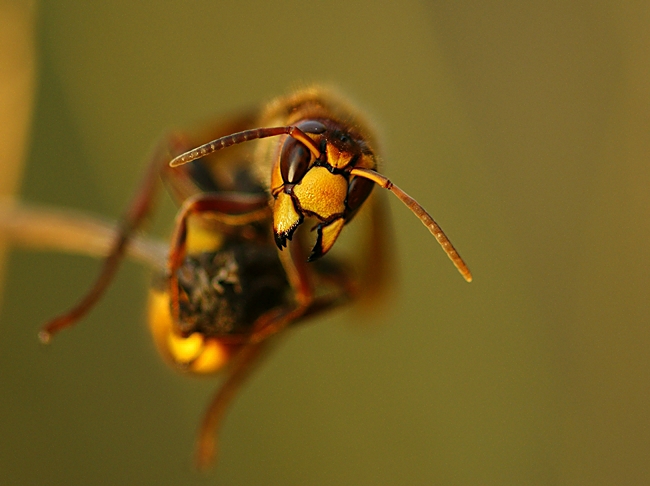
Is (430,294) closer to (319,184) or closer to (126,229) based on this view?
(126,229)

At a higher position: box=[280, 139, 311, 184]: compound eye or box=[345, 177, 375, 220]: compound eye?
box=[280, 139, 311, 184]: compound eye

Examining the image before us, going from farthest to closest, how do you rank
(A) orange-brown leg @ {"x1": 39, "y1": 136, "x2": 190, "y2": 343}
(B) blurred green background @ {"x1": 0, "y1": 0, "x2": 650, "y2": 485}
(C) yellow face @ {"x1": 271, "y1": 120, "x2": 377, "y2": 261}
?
(B) blurred green background @ {"x1": 0, "y1": 0, "x2": 650, "y2": 485}
(A) orange-brown leg @ {"x1": 39, "y1": 136, "x2": 190, "y2": 343}
(C) yellow face @ {"x1": 271, "y1": 120, "x2": 377, "y2": 261}

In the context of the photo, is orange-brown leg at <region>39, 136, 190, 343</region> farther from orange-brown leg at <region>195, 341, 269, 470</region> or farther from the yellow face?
the yellow face

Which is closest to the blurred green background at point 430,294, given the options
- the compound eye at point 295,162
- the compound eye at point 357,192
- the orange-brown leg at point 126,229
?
the orange-brown leg at point 126,229

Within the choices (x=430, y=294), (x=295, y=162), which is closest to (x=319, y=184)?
(x=295, y=162)

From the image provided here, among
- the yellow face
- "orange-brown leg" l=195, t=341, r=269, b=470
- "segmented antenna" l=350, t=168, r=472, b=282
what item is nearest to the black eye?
the yellow face

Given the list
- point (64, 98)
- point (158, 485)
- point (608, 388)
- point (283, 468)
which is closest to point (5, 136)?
point (64, 98)

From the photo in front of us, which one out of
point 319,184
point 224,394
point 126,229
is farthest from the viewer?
point 224,394
